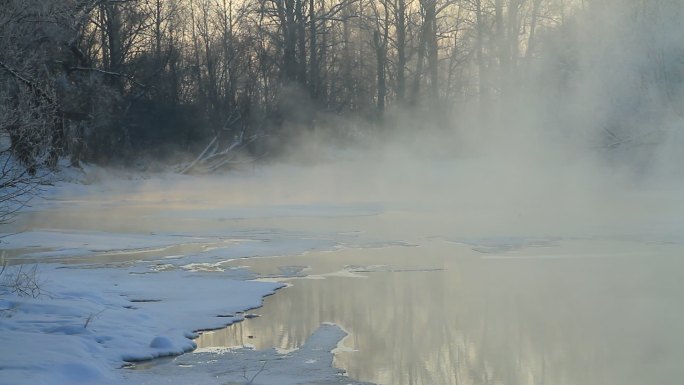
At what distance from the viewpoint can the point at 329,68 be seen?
47.4 metres

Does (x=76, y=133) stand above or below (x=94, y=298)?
above

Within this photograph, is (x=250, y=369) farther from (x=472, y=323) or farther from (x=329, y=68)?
(x=329, y=68)

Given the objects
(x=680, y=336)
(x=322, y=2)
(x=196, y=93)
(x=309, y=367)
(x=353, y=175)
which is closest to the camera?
(x=309, y=367)

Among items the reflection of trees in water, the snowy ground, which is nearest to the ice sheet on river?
the snowy ground

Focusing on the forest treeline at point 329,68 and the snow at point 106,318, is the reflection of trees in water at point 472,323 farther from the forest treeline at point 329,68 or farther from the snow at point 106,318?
the forest treeline at point 329,68

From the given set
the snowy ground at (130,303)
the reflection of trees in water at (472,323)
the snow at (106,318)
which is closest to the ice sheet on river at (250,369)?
the snowy ground at (130,303)

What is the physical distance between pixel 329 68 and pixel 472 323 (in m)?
37.6

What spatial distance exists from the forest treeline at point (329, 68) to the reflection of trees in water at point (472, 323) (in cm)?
1451

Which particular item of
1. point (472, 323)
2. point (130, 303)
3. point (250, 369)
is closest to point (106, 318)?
point (130, 303)

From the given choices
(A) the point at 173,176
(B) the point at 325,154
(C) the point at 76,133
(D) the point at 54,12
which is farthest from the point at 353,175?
(D) the point at 54,12

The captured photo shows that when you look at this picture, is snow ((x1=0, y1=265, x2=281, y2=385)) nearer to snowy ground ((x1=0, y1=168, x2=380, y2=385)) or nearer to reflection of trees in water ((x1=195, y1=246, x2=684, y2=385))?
snowy ground ((x1=0, y1=168, x2=380, y2=385))

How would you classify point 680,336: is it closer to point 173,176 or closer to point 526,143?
point 173,176

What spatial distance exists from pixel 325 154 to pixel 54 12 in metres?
28.4

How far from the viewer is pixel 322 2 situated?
152ft
